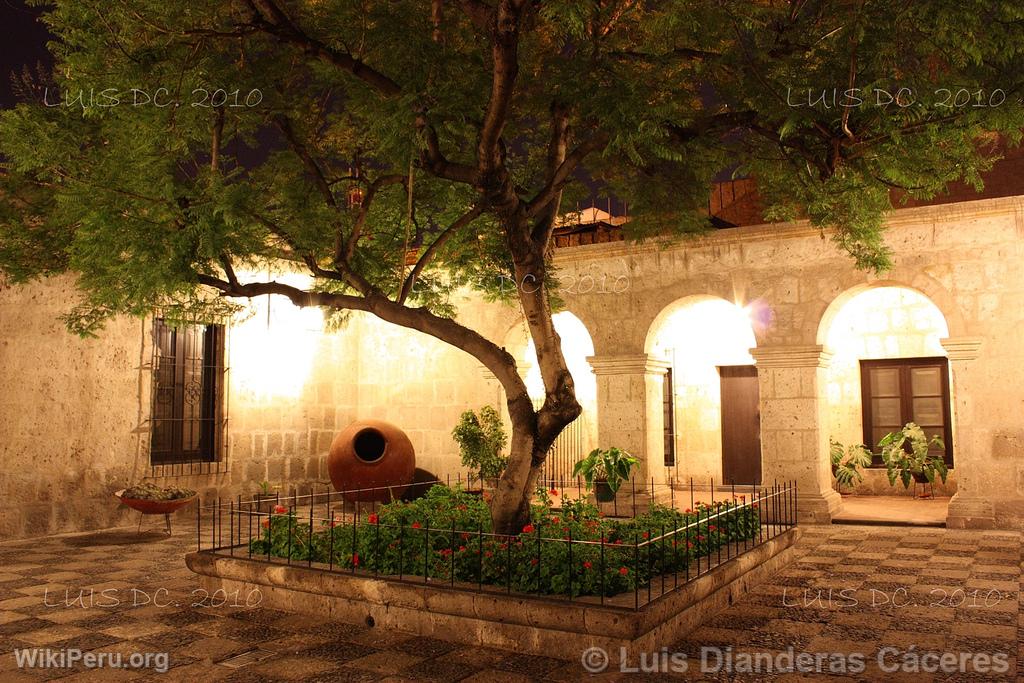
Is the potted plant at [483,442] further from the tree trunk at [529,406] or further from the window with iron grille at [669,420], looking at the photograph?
the tree trunk at [529,406]

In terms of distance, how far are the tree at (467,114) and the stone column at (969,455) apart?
140 inches

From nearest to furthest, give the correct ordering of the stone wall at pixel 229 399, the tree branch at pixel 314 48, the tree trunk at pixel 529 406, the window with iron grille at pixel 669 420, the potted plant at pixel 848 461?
1. the tree branch at pixel 314 48
2. the tree trunk at pixel 529 406
3. the stone wall at pixel 229 399
4. the potted plant at pixel 848 461
5. the window with iron grille at pixel 669 420

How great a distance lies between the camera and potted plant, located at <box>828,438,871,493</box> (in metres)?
14.3

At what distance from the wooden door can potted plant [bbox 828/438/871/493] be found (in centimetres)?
149

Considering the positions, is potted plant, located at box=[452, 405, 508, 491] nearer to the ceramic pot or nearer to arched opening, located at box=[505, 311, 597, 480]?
arched opening, located at box=[505, 311, 597, 480]

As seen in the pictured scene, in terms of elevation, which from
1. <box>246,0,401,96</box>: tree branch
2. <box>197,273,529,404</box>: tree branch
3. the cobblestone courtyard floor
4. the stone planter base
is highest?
<box>246,0,401,96</box>: tree branch

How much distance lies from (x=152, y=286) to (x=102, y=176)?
1066mm

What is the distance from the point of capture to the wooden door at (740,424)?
15734mm

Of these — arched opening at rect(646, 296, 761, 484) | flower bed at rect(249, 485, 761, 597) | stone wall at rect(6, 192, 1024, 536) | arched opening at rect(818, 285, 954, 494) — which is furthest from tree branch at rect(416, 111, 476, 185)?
arched opening at rect(818, 285, 954, 494)

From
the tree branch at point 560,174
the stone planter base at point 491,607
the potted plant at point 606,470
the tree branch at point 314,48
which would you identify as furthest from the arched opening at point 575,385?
the tree branch at point 314,48

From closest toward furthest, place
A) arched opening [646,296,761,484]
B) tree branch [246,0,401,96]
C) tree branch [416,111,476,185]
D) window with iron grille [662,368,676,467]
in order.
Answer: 1. tree branch [246,0,401,96]
2. tree branch [416,111,476,185]
3. arched opening [646,296,761,484]
4. window with iron grille [662,368,676,467]

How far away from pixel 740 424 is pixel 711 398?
74 cm

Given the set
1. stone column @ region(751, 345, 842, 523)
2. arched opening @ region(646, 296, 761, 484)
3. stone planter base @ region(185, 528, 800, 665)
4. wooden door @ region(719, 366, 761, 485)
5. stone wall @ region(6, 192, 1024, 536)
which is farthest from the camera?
arched opening @ region(646, 296, 761, 484)

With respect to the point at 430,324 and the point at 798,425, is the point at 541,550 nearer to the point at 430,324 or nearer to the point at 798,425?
the point at 430,324
